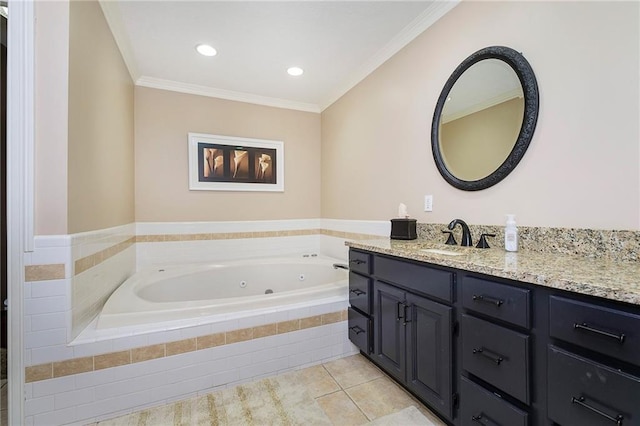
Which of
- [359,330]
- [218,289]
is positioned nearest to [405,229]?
[359,330]

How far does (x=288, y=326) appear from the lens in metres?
1.84

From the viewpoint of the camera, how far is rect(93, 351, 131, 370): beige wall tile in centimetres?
141

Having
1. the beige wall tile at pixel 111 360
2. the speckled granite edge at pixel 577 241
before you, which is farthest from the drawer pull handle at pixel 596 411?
the beige wall tile at pixel 111 360

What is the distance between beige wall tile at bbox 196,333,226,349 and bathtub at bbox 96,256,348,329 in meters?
0.13

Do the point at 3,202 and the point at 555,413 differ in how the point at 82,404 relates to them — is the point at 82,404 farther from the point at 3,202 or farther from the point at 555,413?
the point at 555,413

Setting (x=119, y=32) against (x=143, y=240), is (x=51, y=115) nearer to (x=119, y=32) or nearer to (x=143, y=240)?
(x=119, y=32)

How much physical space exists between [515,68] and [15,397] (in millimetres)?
2970

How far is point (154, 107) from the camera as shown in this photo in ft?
9.27

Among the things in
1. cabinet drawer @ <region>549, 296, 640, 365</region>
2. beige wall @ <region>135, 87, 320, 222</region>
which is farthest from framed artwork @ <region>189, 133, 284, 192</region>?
cabinet drawer @ <region>549, 296, 640, 365</region>

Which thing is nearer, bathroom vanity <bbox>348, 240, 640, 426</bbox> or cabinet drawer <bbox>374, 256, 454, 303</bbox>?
bathroom vanity <bbox>348, 240, 640, 426</bbox>

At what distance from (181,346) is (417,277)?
54.1 inches

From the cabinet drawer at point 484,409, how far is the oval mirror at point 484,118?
1.05 metres

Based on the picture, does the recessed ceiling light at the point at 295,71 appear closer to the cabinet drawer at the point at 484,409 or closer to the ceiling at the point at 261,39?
the ceiling at the point at 261,39

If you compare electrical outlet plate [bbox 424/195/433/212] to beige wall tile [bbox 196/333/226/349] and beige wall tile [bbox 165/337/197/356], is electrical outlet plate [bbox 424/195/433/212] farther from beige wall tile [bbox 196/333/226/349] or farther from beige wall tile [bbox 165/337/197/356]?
Answer: beige wall tile [bbox 165/337/197/356]
